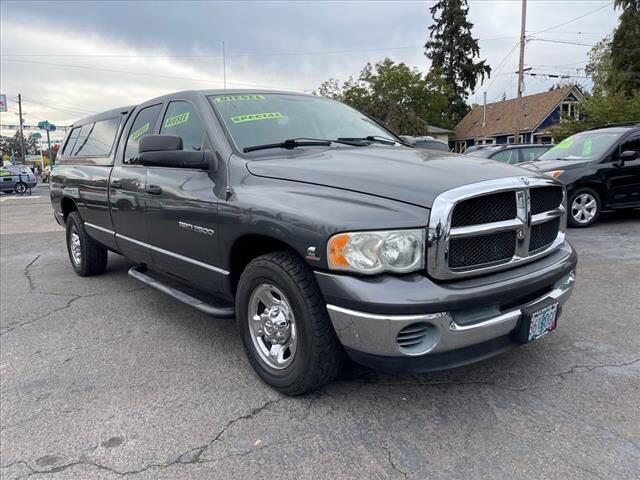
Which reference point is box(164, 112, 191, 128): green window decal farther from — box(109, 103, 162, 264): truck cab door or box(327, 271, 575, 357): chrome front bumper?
box(327, 271, 575, 357): chrome front bumper

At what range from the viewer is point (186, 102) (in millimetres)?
3783

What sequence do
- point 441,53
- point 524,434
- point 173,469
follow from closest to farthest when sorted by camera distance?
point 173,469
point 524,434
point 441,53

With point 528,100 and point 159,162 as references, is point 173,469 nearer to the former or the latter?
point 159,162

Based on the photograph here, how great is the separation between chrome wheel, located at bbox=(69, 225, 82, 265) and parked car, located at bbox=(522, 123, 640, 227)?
6.78 meters

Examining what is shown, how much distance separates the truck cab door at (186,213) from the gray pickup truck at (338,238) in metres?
0.02

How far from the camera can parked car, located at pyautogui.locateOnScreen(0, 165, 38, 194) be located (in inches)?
930

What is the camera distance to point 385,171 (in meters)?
2.71

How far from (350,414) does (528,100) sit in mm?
48932

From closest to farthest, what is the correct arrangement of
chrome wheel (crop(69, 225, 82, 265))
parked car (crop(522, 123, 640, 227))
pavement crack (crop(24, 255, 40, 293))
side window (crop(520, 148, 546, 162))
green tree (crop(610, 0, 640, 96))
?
pavement crack (crop(24, 255, 40, 293)), chrome wheel (crop(69, 225, 82, 265)), parked car (crop(522, 123, 640, 227)), side window (crop(520, 148, 546, 162)), green tree (crop(610, 0, 640, 96))

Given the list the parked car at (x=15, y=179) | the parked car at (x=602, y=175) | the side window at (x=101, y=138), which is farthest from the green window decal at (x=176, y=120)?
the parked car at (x=15, y=179)

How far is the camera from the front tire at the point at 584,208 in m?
8.15

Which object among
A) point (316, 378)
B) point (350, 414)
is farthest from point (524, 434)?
point (316, 378)

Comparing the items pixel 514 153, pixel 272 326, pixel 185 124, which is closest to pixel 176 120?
pixel 185 124

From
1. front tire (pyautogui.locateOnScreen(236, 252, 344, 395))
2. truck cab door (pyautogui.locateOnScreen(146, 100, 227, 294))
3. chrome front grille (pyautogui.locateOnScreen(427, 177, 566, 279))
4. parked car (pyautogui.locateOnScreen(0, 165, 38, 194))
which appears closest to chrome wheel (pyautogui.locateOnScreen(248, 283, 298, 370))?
front tire (pyautogui.locateOnScreen(236, 252, 344, 395))
